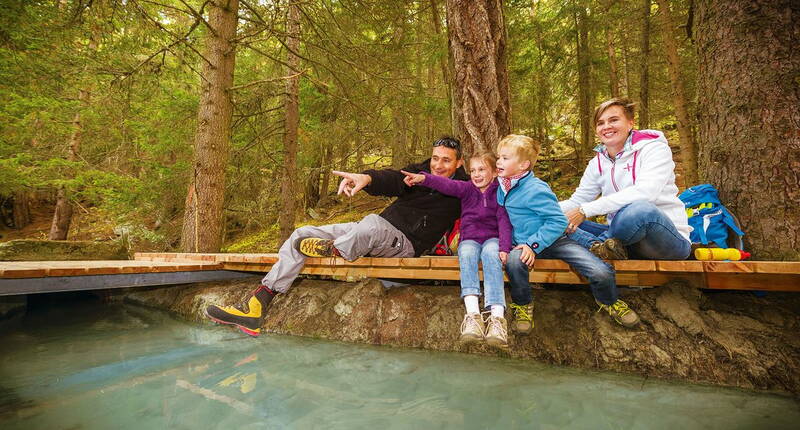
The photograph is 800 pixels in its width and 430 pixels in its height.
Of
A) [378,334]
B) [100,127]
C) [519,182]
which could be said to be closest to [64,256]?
[100,127]

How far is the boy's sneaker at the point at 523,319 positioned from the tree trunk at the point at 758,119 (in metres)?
1.81

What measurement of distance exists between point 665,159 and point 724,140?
99 cm

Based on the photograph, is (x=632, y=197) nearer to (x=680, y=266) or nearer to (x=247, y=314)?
(x=680, y=266)

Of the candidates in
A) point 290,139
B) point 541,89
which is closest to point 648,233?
point 290,139

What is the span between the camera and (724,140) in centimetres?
307

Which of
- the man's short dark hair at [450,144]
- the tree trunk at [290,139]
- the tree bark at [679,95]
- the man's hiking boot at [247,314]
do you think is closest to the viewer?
the man's hiking boot at [247,314]

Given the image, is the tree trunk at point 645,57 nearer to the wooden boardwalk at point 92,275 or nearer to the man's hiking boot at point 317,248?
the man's hiking boot at point 317,248

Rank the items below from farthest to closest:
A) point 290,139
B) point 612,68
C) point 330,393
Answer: point 612,68 → point 290,139 → point 330,393

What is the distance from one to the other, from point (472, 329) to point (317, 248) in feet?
4.74

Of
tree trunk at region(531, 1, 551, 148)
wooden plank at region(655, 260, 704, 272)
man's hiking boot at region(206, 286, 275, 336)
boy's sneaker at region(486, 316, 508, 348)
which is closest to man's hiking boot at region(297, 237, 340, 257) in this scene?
man's hiking boot at region(206, 286, 275, 336)

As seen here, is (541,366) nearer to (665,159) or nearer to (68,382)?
(665,159)

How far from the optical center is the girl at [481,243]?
246 cm

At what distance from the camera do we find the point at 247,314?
2973 millimetres

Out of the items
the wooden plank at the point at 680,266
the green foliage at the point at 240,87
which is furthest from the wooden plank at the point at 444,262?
the green foliage at the point at 240,87
